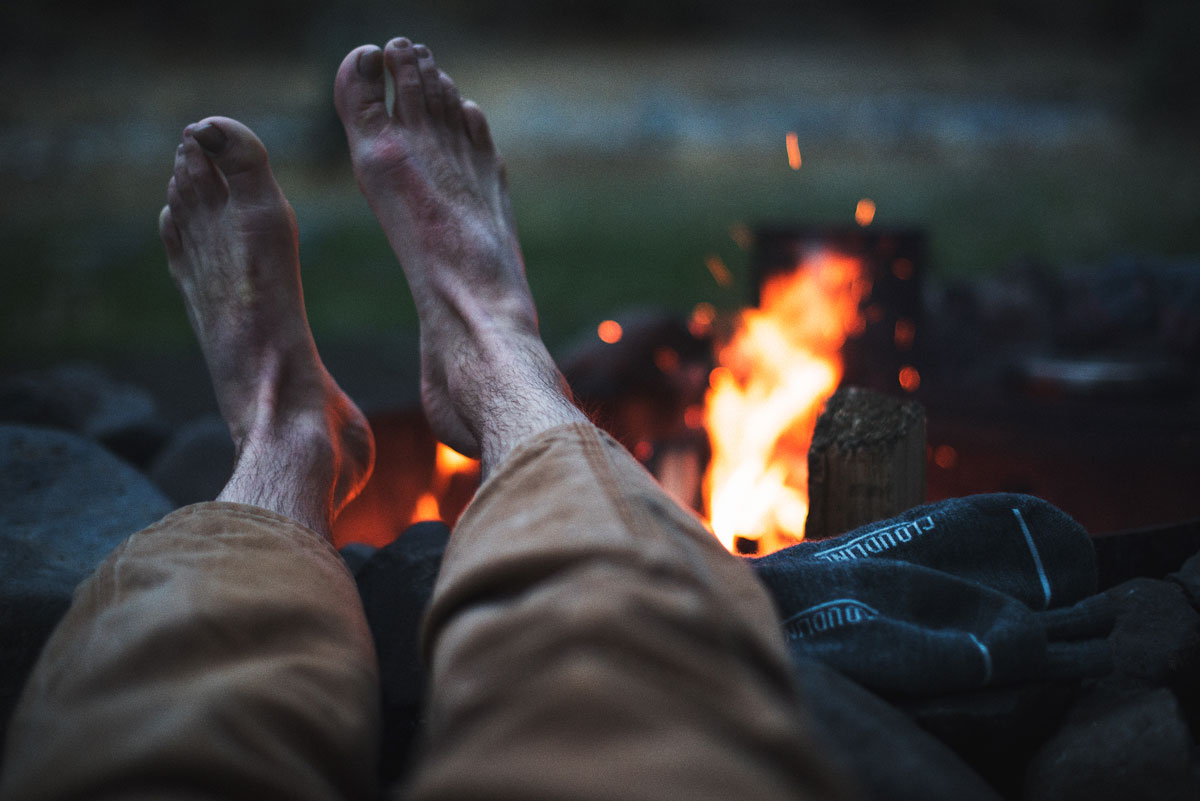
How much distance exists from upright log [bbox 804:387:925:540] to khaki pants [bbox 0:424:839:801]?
0.51 m

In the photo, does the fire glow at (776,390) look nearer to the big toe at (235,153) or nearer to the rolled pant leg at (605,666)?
the rolled pant leg at (605,666)

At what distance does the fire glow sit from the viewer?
1941mm

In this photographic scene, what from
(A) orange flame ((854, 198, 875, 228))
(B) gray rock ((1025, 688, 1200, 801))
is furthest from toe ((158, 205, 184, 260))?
(A) orange flame ((854, 198, 875, 228))

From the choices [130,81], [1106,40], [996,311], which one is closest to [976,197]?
[1106,40]

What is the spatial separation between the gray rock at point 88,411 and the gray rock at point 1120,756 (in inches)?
85.0

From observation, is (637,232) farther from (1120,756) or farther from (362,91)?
(1120,756)

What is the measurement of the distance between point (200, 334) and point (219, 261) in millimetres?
171

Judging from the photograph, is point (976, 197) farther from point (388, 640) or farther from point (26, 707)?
point (26, 707)

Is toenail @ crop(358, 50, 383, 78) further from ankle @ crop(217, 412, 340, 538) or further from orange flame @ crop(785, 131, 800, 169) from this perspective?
orange flame @ crop(785, 131, 800, 169)

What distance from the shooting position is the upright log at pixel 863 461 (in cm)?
125

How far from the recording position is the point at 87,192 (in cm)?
533

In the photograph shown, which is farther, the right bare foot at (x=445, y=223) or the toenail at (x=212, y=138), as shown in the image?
the toenail at (x=212, y=138)

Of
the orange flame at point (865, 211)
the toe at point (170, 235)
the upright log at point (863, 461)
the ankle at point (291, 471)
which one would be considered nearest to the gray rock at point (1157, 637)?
the upright log at point (863, 461)

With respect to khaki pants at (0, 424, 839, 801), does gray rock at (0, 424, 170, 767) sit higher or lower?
lower
